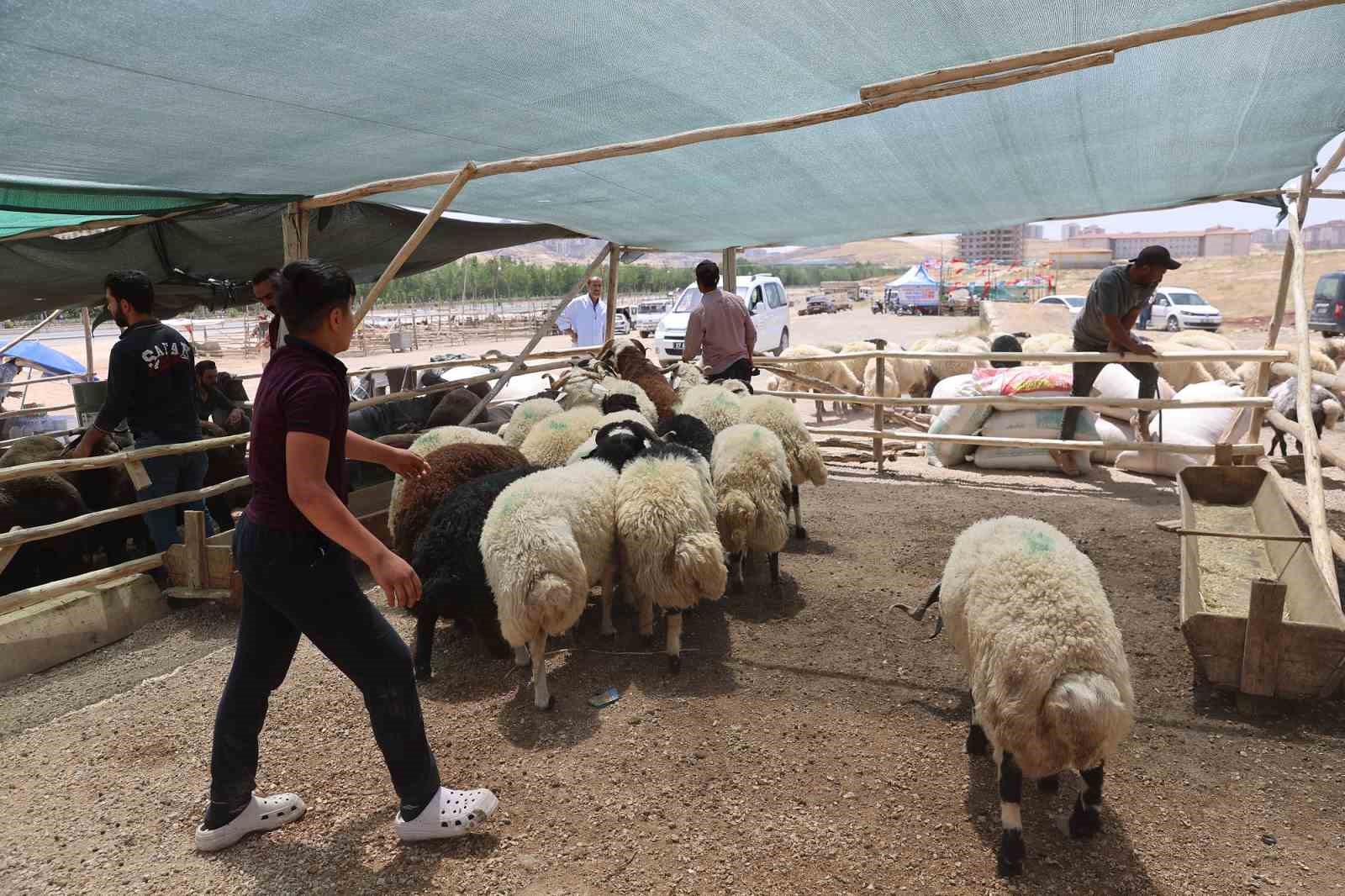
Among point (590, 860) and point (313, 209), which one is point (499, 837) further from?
point (313, 209)

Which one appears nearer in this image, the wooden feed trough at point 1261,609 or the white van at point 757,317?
the wooden feed trough at point 1261,609

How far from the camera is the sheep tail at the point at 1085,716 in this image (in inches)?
90.6

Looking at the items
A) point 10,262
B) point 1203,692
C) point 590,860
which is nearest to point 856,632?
point 1203,692

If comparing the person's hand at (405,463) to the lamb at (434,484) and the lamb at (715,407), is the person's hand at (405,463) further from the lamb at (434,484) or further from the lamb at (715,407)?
the lamb at (715,407)

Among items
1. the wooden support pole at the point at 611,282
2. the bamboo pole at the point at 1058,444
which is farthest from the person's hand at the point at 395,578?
the wooden support pole at the point at 611,282

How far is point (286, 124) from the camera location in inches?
165

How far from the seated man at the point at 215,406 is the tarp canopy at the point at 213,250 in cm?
98

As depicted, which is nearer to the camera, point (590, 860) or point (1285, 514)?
point (590, 860)

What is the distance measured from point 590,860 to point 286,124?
3971 mm

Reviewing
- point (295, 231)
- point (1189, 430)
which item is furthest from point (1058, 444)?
point (295, 231)

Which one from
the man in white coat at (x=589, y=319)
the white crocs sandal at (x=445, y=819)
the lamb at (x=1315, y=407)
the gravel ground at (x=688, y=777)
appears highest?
the man in white coat at (x=589, y=319)

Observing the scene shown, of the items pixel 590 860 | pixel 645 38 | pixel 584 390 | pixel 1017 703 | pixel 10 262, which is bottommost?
pixel 590 860

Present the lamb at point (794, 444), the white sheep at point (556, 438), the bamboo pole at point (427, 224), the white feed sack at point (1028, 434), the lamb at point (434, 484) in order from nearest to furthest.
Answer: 1. the lamb at point (434, 484)
2. the bamboo pole at point (427, 224)
3. the white sheep at point (556, 438)
4. the lamb at point (794, 444)
5. the white feed sack at point (1028, 434)

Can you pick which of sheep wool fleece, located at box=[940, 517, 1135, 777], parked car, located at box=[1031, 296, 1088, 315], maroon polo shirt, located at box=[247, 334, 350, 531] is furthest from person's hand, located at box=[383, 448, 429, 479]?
parked car, located at box=[1031, 296, 1088, 315]
